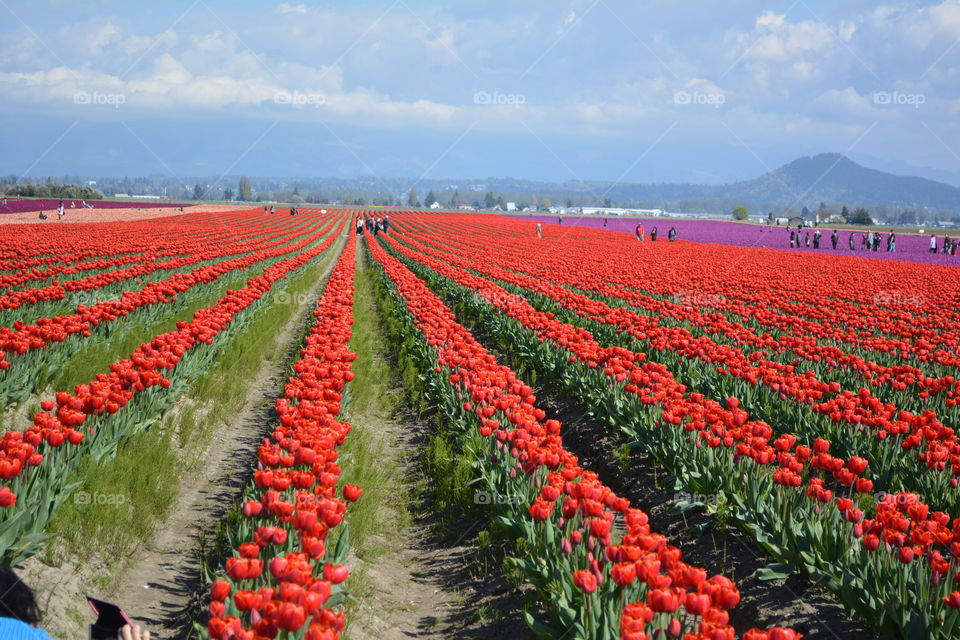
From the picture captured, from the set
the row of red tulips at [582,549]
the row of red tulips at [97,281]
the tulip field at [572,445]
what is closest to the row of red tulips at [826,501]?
the tulip field at [572,445]

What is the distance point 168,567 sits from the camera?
526cm

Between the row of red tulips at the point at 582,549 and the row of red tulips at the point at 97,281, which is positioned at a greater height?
the row of red tulips at the point at 97,281

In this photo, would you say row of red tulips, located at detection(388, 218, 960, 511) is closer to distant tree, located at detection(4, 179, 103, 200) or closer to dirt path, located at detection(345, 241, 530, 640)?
dirt path, located at detection(345, 241, 530, 640)

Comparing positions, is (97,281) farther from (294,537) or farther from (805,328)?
(805,328)

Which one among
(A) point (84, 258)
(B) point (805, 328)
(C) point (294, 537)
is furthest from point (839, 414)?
(A) point (84, 258)

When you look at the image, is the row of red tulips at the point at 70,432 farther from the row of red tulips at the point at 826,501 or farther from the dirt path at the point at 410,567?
the row of red tulips at the point at 826,501

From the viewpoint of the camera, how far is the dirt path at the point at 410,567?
4816 mm

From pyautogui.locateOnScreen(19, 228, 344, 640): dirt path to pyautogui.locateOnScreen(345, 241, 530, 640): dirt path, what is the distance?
44.5 inches

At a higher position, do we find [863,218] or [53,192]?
[53,192]

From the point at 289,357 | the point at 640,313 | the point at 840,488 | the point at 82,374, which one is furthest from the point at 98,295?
the point at 840,488

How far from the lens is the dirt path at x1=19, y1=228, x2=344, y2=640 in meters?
4.45

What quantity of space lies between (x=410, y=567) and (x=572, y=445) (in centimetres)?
360

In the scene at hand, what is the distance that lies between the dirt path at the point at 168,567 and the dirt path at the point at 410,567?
1131 mm

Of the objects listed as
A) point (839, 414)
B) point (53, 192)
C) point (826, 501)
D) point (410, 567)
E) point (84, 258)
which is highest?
point (53, 192)
